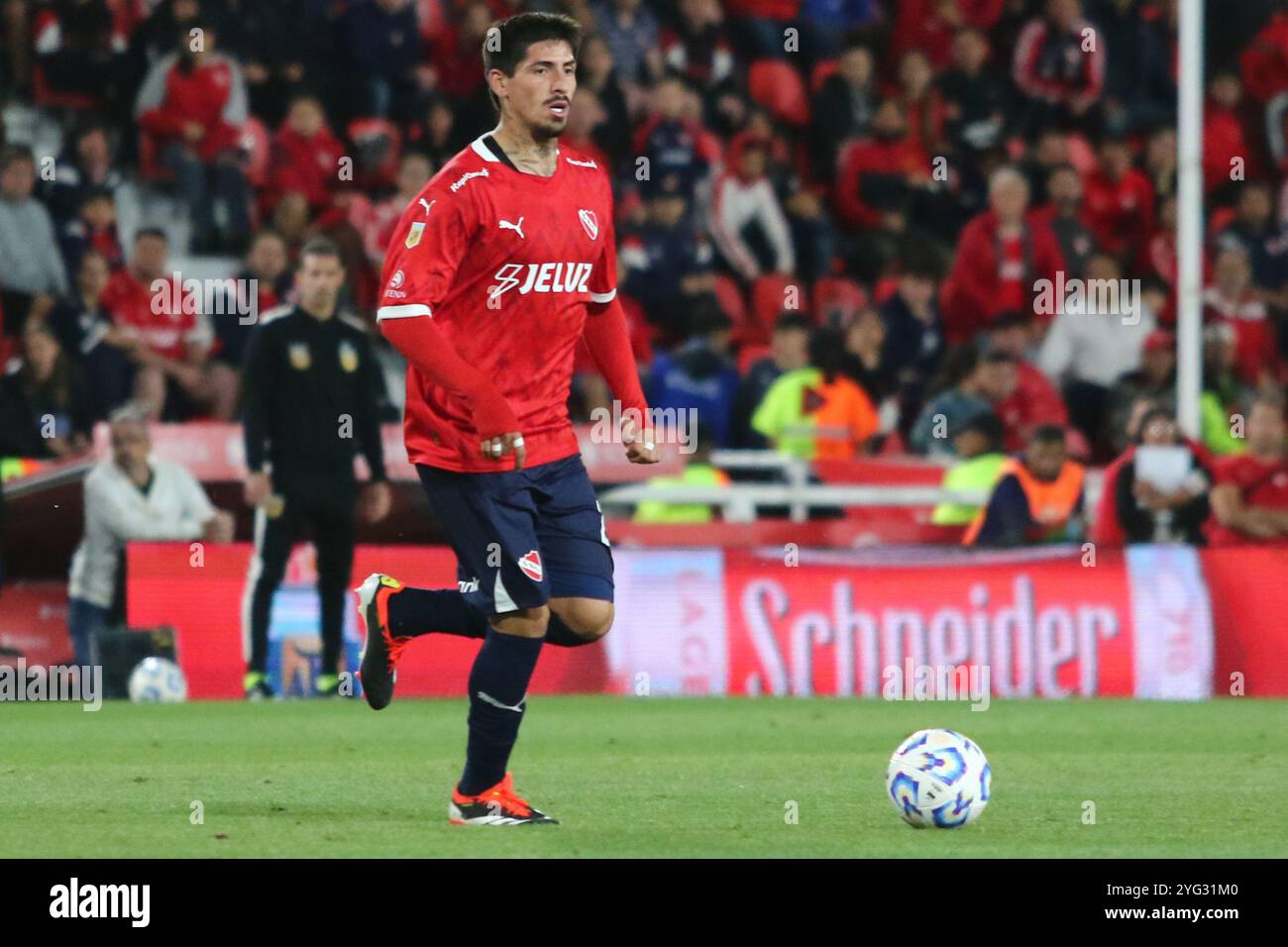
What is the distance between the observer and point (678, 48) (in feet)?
67.2

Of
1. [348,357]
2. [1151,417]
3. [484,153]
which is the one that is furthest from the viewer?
[1151,417]

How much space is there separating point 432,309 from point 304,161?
1095cm

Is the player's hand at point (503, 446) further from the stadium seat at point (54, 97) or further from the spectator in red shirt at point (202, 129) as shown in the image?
the stadium seat at point (54, 97)

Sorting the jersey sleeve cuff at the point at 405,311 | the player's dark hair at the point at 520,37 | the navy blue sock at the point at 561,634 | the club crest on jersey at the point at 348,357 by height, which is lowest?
the navy blue sock at the point at 561,634

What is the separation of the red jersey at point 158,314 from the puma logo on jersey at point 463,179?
9544mm

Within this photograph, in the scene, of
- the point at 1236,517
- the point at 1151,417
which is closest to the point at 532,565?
the point at 1151,417

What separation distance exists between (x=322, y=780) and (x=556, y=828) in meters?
1.84

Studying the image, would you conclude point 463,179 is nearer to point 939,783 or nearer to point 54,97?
point 939,783

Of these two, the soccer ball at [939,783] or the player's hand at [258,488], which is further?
the player's hand at [258,488]

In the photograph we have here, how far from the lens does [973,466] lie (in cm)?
1556

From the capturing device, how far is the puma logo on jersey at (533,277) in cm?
795

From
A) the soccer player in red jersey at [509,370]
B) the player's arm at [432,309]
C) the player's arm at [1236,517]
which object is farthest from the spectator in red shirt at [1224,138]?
the player's arm at [432,309]

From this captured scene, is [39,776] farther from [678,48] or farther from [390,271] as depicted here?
[678,48]

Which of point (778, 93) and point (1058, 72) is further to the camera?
point (1058, 72)
